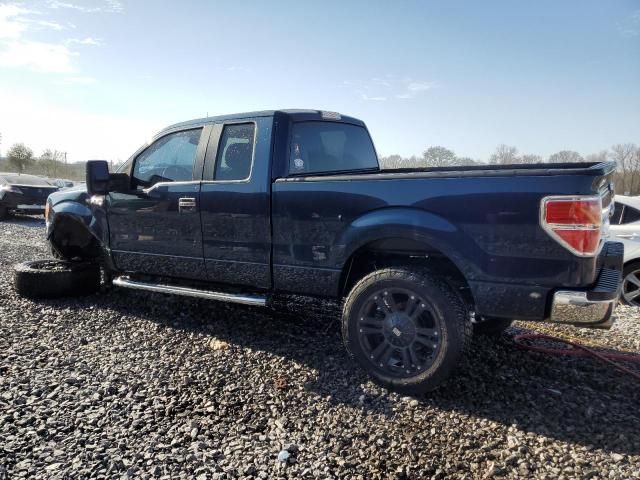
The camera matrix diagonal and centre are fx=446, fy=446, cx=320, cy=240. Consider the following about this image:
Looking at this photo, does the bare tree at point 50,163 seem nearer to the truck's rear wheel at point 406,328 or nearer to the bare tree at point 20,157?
the bare tree at point 20,157

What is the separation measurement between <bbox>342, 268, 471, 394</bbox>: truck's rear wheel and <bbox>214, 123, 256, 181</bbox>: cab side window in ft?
4.94

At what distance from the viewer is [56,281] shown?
16.6 feet

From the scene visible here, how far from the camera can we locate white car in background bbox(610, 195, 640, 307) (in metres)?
5.77

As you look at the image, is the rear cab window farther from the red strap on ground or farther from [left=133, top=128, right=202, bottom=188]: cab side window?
the red strap on ground

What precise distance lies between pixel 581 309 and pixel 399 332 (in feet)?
3.71

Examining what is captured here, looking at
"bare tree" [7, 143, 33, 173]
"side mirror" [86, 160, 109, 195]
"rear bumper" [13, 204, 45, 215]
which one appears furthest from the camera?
"bare tree" [7, 143, 33, 173]

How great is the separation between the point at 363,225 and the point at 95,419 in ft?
6.92

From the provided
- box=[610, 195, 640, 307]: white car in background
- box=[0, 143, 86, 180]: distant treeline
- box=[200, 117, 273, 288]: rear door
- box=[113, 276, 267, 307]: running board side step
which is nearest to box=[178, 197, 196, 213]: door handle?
box=[200, 117, 273, 288]: rear door

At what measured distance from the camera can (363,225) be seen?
3.18m

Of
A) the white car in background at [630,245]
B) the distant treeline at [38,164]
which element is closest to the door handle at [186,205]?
the white car in background at [630,245]

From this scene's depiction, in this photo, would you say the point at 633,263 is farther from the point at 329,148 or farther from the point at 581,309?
the point at 329,148

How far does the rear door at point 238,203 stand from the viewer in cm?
370

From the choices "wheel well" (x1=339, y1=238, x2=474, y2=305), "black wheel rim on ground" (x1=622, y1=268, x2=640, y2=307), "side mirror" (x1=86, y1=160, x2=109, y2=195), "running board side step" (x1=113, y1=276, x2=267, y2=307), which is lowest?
"black wheel rim on ground" (x1=622, y1=268, x2=640, y2=307)

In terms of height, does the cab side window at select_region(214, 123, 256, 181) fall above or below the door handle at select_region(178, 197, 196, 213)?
above
